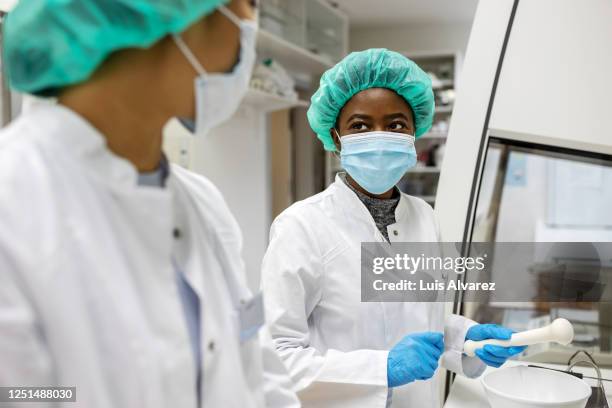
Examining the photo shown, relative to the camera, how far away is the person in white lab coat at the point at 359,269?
3.20ft

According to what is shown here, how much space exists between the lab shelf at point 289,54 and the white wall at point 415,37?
102 centimetres

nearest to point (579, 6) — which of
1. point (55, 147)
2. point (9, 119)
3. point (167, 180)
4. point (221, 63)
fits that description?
point (221, 63)

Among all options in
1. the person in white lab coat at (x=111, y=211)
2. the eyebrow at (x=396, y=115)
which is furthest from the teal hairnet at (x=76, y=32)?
the eyebrow at (x=396, y=115)

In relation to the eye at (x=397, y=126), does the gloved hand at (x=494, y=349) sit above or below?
below

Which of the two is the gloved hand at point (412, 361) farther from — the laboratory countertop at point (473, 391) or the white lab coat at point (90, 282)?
the white lab coat at point (90, 282)

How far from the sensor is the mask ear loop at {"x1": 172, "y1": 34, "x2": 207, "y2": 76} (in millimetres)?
586

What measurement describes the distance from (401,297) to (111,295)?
0.74 m

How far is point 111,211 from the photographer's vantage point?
1.80 feet

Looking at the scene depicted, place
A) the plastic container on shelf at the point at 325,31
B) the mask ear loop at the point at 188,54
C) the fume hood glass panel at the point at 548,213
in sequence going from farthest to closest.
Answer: the plastic container on shelf at the point at 325,31 < the fume hood glass panel at the point at 548,213 < the mask ear loop at the point at 188,54

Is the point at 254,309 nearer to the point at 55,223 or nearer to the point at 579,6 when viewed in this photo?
the point at 55,223

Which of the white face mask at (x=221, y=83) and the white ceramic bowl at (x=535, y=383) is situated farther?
the white ceramic bowl at (x=535, y=383)

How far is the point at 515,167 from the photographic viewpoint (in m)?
1.87

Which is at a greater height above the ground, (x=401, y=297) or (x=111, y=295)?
(x=111, y=295)

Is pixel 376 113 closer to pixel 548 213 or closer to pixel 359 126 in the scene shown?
pixel 359 126
